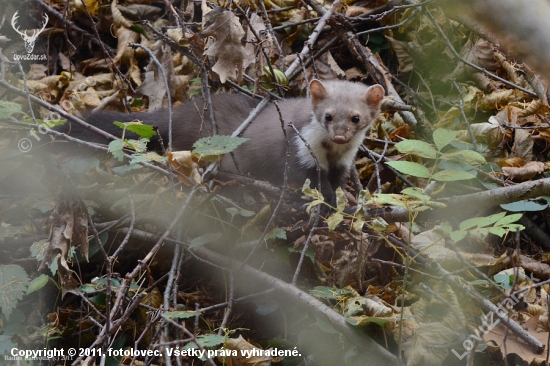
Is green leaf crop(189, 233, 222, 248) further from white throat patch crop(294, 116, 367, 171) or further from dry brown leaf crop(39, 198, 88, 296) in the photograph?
white throat patch crop(294, 116, 367, 171)

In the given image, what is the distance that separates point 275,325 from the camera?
4137mm

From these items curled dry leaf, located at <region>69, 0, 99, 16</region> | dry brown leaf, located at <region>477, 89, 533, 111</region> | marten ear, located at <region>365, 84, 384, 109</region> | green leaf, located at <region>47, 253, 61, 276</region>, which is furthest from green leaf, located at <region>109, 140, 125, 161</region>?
dry brown leaf, located at <region>477, 89, 533, 111</region>

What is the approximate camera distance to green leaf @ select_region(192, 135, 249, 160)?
12.0 ft

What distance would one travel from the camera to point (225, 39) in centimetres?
390

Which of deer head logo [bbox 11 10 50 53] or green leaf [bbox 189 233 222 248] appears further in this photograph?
deer head logo [bbox 11 10 50 53]

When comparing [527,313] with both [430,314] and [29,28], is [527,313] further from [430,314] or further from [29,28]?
[29,28]

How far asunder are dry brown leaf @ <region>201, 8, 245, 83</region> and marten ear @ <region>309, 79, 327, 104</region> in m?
0.96

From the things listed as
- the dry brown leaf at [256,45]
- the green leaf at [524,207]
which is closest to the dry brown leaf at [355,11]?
the dry brown leaf at [256,45]

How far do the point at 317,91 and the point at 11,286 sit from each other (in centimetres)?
283

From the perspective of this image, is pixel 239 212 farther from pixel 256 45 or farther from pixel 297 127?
pixel 256 45

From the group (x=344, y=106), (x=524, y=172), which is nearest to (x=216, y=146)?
(x=344, y=106)

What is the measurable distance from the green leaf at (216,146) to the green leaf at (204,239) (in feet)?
2.15

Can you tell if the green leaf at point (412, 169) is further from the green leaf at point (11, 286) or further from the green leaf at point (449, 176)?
the green leaf at point (11, 286)

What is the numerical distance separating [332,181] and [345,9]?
2.15 m
